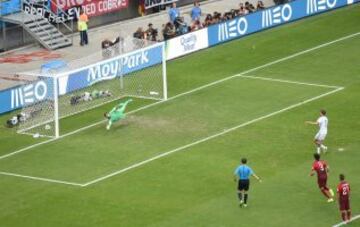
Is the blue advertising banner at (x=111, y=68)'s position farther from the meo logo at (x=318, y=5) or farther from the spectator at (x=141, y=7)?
the meo logo at (x=318, y=5)

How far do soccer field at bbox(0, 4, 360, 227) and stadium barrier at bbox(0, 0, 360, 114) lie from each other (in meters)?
0.82

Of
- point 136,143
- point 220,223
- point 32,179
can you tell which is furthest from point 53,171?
point 220,223

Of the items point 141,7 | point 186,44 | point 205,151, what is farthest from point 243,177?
point 141,7

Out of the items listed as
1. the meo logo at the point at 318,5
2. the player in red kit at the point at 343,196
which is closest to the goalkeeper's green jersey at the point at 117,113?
the player in red kit at the point at 343,196

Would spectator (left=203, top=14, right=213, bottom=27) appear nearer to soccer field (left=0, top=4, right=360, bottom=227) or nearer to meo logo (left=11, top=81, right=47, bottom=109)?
soccer field (left=0, top=4, right=360, bottom=227)

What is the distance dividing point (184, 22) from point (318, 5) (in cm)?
858

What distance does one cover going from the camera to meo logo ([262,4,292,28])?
208ft

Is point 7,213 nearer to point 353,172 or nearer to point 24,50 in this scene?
point 353,172

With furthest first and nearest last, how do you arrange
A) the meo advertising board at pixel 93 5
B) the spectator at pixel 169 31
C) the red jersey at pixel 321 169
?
1. the meo advertising board at pixel 93 5
2. the spectator at pixel 169 31
3. the red jersey at pixel 321 169

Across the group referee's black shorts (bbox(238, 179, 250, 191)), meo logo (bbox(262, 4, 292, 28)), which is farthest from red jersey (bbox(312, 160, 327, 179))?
meo logo (bbox(262, 4, 292, 28))

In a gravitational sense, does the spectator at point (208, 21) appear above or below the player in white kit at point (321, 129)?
above

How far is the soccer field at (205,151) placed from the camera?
3738 centimetres

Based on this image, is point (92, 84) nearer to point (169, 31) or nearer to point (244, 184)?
point (169, 31)

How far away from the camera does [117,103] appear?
50688 mm
